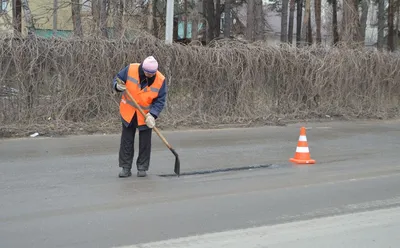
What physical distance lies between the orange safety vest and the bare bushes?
A: 17.1 feet

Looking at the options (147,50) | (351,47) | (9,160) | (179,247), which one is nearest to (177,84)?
(147,50)

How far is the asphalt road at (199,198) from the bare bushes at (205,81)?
1761 mm

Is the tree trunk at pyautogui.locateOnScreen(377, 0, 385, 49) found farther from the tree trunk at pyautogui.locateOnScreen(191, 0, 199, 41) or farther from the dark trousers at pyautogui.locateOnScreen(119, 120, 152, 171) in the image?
the dark trousers at pyautogui.locateOnScreen(119, 120, 152, 171)

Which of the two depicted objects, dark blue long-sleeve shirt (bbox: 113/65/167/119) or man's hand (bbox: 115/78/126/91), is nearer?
man's hand (bbox: 115/78/126/91)

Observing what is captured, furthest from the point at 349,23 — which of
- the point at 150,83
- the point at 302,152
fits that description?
the point at 150,83

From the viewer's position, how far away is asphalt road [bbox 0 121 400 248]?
15.8ft

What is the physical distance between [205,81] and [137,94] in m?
6.83

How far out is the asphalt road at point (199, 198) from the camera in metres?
4.83

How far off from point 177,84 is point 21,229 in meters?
8.68

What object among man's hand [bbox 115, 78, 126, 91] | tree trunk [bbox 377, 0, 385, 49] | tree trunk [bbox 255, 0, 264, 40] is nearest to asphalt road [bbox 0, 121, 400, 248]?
man's hand [bbox 115, 78, 126, 91]

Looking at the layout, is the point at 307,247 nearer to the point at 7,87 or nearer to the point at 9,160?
the point at 9,160

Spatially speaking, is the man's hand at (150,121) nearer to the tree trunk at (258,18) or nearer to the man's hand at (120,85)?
the man's hand at (120,85)

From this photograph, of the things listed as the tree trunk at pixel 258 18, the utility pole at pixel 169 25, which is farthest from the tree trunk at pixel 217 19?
the utility pole at pixel 169 25

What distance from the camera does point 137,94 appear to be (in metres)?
6.89
